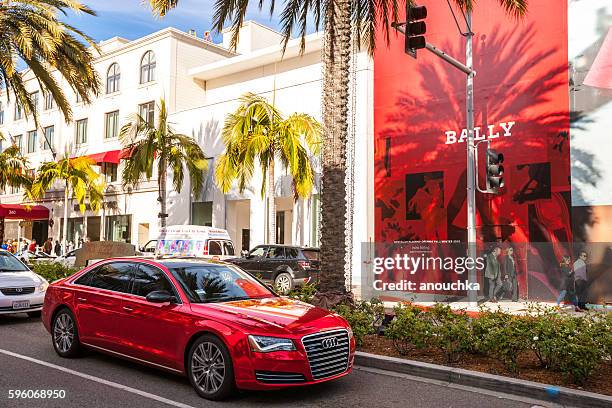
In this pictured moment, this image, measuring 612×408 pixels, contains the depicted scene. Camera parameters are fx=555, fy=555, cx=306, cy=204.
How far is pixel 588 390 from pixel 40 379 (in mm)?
6268

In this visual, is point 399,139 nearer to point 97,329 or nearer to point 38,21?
point 38,21

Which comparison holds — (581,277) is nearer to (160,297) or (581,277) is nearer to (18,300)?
(160,297)

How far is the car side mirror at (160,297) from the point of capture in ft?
21.0

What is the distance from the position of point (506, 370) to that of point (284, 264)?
1224 cm

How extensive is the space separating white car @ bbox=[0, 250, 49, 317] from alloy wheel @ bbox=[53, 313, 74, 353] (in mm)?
3224

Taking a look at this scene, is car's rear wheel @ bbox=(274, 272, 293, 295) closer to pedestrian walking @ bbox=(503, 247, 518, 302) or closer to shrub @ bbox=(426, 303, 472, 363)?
pedestrian walking @ bbox=(503, 247, 518, 302)

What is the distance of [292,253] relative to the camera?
1881cm

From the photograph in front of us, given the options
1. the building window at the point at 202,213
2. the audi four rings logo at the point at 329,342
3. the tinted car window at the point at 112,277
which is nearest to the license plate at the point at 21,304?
the tinted car window at the point at 112,277

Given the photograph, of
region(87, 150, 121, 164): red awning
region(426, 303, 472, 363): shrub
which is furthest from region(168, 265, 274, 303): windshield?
region(87, 150, 121, 164): red awning

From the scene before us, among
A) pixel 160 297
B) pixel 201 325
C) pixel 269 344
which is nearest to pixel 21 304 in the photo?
pixel 160 297

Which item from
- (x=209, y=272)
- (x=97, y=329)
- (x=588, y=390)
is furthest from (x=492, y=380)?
(x=97, y=329)

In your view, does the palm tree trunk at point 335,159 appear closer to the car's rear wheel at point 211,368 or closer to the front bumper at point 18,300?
the car's rear wheel at point 211,368

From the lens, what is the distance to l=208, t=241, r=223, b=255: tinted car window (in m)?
20.7

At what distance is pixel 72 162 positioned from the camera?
32.1 m
